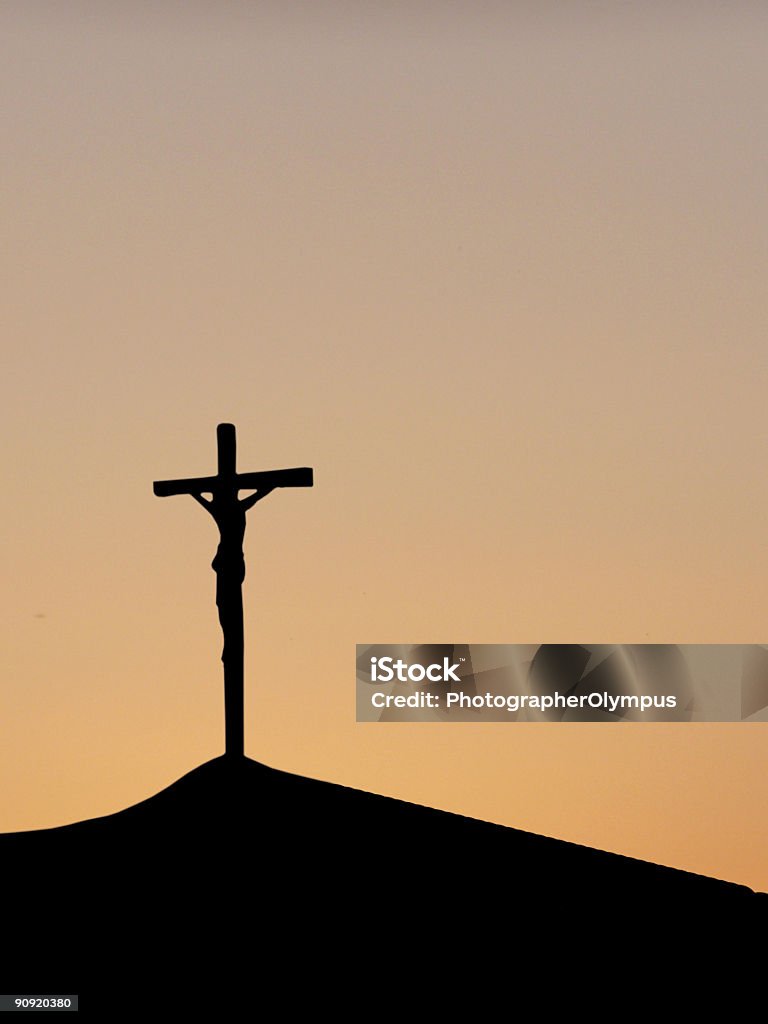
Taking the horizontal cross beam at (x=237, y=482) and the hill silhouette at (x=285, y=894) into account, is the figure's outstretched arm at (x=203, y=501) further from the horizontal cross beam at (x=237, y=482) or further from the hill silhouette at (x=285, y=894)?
the hill silhouette at (x=285, y=894)

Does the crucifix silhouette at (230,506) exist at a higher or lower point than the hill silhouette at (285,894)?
higher

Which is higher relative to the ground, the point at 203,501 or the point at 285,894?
the point at 203,501

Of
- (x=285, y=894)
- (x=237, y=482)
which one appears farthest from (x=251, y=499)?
(x=285, y=894)

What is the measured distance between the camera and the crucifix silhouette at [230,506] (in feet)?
25.3

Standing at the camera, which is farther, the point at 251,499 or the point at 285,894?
the point at 251,499

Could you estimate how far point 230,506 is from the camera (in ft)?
25.5

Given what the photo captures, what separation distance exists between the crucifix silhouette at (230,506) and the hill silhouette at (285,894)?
28.6 inches

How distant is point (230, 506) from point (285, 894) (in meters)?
2.22

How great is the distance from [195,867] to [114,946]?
0.57m

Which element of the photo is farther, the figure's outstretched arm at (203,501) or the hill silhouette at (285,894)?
the figure's outstretched arm at (203,501)

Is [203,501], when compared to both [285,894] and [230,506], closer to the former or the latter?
[230,506]

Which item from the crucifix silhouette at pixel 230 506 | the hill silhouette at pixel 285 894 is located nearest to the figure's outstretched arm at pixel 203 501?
the crucifix silhouette at pixel 230 506

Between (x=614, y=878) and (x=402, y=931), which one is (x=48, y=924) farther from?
(x=614, y=878)

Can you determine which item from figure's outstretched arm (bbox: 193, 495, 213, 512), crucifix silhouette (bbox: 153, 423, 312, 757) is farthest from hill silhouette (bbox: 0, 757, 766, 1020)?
figure's outstretched arm (bbox: 193, 495, 213, 512)
